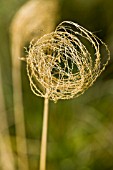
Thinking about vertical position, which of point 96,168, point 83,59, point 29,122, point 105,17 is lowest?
point 96,168

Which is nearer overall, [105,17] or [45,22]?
[45,22]

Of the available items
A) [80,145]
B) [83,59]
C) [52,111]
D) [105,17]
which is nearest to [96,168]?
[80,145]

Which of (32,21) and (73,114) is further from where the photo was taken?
(73,114)

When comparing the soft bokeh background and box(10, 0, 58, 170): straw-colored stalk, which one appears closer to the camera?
box(10, 0, 58, 170): straw-colored stalk

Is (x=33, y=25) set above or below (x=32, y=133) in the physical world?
above

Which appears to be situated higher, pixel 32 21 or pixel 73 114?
pixel 32 21

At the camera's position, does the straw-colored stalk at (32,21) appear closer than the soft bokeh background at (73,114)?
Yes

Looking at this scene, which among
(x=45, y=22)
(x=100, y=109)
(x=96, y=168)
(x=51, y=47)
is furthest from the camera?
(x=100, y=109)

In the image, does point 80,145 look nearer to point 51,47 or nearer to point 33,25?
point 33,25
